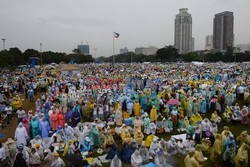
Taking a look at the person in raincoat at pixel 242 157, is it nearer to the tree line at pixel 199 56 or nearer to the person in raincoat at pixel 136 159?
the person in raincoat at pixel 136 159

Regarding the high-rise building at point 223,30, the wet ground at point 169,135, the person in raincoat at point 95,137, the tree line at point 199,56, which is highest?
the high-rise building at point 223,30

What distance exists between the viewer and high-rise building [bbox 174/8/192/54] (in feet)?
461

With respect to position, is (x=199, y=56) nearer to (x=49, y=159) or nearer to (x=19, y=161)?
(x=49, y=159)

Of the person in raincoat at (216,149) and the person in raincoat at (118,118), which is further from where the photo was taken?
the person in raincoat at (118,118)

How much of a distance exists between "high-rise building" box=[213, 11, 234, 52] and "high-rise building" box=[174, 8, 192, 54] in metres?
14.8

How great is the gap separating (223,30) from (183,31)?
2188cm

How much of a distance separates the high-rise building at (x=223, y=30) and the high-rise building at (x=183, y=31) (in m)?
14.8

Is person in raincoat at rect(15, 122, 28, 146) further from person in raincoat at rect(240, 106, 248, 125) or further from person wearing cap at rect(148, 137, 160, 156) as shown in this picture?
person in raincoat at rect(240, 106, 248, 125)

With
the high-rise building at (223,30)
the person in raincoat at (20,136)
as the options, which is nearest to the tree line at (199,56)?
the high-rise building at (223,30)

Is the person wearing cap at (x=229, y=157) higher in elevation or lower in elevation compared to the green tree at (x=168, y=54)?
lower

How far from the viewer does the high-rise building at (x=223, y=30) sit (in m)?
127

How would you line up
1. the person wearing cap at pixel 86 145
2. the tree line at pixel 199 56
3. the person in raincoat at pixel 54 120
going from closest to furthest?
the person wearing cap at pixel 86 145
the person in raincoat at pixel 54 120
the tree line at pixel 199 56

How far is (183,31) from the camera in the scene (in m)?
140

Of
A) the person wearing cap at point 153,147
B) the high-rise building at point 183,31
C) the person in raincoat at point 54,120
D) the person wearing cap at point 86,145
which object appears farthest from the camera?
the high-rise building at point 183,31
